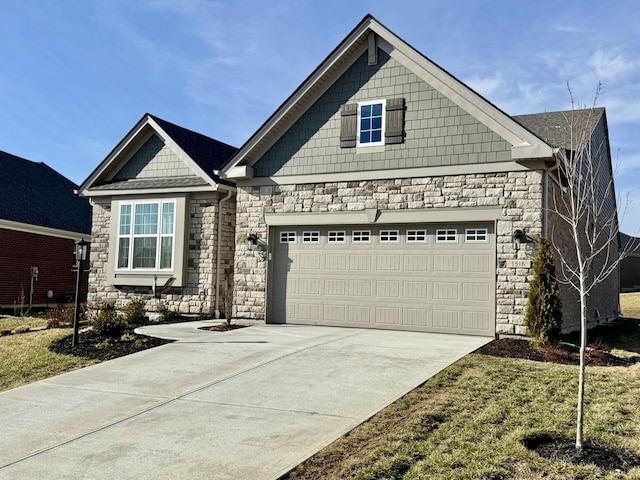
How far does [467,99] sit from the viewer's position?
12.5 m

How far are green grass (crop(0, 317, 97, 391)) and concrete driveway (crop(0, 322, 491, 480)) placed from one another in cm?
55

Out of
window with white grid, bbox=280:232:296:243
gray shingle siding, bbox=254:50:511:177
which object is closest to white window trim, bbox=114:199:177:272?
gray shingle siding, bbox=254:50:511:177

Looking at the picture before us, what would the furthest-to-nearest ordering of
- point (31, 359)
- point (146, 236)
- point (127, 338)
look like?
point (146, 236), point (127, 338), point (31, 359)

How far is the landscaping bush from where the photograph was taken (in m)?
10.9

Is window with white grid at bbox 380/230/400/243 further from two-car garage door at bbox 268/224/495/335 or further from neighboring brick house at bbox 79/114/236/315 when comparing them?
neighboring brick house at bbox 79/114/236/315

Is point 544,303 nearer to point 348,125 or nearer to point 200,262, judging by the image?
point 348,125

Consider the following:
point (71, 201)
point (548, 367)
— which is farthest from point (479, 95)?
point (71, 201)

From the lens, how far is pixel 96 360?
10.5 meters

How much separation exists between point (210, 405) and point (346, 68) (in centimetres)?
937

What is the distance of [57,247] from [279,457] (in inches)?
835

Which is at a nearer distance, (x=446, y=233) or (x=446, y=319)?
(x=446, y=319)

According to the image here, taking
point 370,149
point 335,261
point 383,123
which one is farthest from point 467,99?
point 335,261

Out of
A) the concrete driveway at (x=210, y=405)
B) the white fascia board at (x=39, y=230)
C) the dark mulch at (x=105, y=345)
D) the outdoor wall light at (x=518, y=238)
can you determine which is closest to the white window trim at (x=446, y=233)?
the outdoor wall light at (x=518, y=238)

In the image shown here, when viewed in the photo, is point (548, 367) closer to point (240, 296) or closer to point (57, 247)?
point (240, 296)
